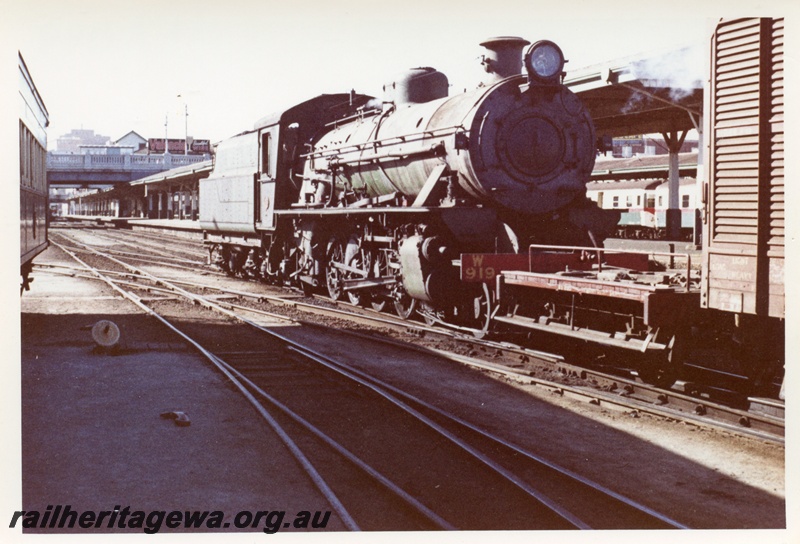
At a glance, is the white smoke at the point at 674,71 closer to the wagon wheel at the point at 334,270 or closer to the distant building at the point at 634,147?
the wagon wheel at the point at 334,270

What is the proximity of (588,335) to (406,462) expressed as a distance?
10.0 ft

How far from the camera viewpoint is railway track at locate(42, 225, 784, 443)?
6.43m

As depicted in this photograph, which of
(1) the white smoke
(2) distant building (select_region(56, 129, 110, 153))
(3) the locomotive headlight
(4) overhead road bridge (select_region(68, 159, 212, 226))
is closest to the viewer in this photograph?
(3) the locomotive headlight

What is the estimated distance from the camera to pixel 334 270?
47.7 ft

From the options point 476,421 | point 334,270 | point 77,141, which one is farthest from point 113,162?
point 476,421

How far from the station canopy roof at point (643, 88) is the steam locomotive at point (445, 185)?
6.81 ft

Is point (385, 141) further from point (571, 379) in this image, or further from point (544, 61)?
point (571, 379)

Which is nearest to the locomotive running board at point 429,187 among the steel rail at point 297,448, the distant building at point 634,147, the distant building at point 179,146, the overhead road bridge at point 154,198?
the steel rail at point 297,448

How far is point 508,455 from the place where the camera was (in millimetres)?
5934

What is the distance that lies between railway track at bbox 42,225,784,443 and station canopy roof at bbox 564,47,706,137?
14.5 ft

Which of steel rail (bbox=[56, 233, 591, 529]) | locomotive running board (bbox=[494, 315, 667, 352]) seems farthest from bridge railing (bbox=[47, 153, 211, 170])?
locomotive running board (bbox=[494, 315, 667, 352])

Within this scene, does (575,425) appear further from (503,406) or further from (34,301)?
(34,301)

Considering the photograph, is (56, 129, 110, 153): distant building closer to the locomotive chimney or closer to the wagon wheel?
the wagon wheel
